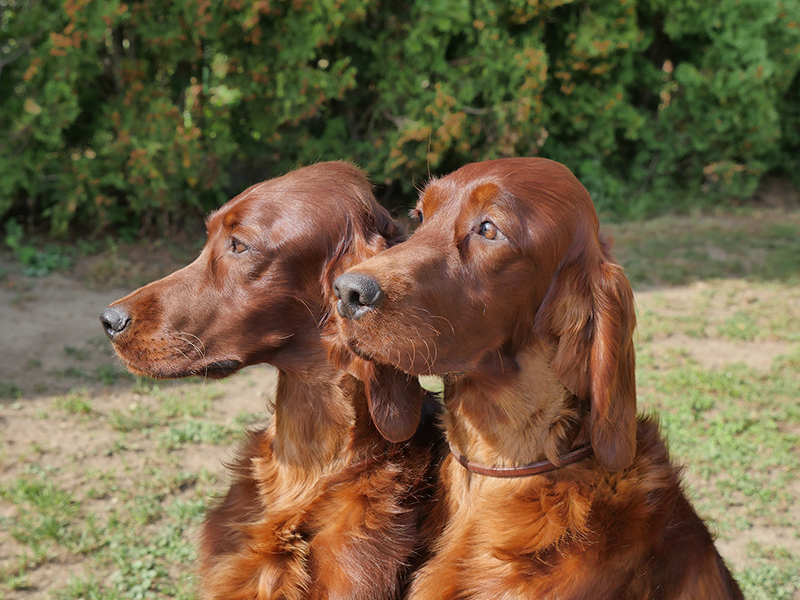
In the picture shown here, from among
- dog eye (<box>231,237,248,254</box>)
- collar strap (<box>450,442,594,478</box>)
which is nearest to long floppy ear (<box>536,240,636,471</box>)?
collar strap (<box>450,442,594,478</box>)

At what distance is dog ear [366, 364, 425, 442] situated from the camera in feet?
7.98

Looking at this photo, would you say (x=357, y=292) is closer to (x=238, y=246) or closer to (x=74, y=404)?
(x=238, y=246)

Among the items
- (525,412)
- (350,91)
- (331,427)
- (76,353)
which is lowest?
(76,353)

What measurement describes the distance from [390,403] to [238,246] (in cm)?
75

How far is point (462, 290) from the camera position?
2.14 m

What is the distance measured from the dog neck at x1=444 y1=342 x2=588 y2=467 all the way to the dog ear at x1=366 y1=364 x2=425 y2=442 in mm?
244

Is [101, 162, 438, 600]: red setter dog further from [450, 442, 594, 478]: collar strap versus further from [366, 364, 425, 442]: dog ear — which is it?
[450, 442, 594, 478]: collar strap

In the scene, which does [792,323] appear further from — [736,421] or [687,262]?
[736,421]

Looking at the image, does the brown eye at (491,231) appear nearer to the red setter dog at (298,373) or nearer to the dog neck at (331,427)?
the red setter dog at (298,373)

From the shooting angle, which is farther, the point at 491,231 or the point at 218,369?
the point at 218,369

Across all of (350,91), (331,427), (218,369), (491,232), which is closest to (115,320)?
(218,369)

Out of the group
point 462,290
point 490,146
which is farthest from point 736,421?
point 490,146

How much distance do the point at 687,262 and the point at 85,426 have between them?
5.79 meters

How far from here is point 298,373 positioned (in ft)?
8.55
